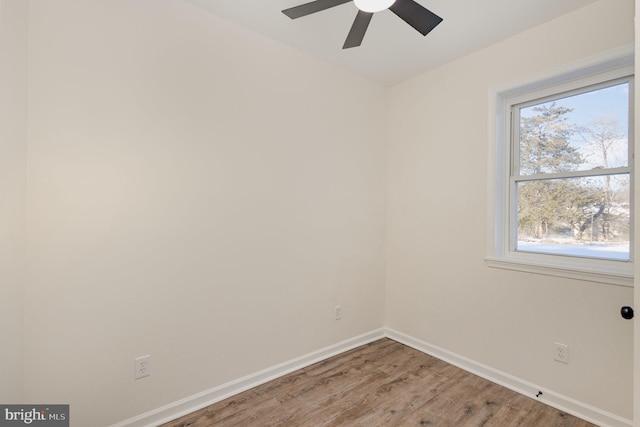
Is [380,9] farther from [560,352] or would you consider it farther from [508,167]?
[560,352]

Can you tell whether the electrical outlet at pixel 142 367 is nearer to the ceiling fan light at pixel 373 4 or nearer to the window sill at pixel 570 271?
the ceiling fan light at pixel 373 4

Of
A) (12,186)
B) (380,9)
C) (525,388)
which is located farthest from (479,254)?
(12,186)

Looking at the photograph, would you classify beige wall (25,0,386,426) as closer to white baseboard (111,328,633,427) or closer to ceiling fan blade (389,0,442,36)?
white baseboard (111,328,633,427)

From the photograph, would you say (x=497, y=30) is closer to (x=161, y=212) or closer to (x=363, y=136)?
(x=363, y=136)

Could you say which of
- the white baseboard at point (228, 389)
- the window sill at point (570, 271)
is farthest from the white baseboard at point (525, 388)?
the window sill at point (570, 271)

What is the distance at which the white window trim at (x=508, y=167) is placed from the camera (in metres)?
1.85

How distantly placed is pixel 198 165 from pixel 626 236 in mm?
2802

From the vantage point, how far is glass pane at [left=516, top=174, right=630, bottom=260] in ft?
6.32

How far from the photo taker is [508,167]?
7.94 feet

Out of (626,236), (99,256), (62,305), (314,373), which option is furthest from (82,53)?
(626,236)

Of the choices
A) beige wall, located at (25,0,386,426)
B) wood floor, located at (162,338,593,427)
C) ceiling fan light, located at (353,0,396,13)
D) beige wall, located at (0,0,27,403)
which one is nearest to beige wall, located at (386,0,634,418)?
wood floor, located at (162,338,593,427)

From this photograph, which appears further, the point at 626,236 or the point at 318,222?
the point at 318,222

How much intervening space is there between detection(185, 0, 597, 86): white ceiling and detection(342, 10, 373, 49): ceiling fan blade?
0.31 m

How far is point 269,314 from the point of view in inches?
92.3
